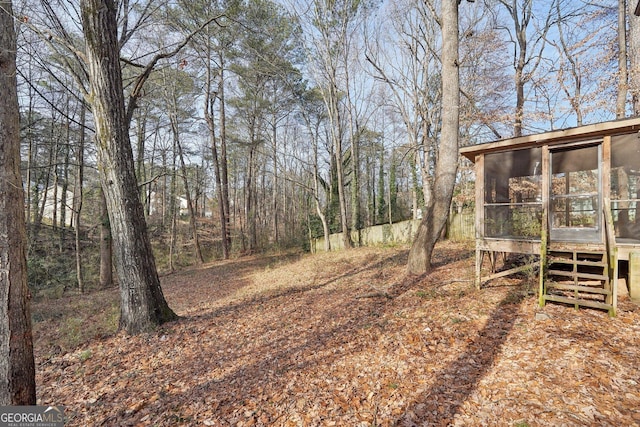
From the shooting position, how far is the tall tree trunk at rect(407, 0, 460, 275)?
6551 mm

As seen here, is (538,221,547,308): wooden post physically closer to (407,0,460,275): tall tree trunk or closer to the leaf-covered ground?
the leaf-covered ground

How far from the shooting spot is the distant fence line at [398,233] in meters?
13.4

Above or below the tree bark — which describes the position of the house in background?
below

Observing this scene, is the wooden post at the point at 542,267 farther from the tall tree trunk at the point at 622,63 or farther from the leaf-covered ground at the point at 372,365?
the tall tree trunk at the point at 622,63

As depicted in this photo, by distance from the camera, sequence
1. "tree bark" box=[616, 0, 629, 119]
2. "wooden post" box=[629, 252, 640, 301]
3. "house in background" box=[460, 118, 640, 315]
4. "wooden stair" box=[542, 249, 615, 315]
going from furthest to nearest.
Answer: "tree bark" box=[616, 0, 629, 119], "house in background" box=[460, 118, 640, 315], "wooden post" box=[629, 252, 640, 301], "wooden stair" box=[542, 249, 615, 315]

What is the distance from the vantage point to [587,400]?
7.86ft

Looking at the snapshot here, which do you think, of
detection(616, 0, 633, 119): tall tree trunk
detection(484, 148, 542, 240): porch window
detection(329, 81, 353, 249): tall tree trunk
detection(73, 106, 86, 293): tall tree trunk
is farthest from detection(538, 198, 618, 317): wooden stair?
detection(73, 106, 86, 293): tall tree trunk

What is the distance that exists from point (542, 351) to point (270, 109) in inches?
666

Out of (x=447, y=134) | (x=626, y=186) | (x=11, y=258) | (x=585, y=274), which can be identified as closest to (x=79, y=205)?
(x=11, y=258)

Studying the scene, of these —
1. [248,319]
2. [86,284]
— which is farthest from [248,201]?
[248,319]

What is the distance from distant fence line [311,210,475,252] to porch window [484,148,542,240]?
16.3ft

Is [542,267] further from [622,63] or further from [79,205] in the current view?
[79,205]

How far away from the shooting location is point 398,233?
14406 mm

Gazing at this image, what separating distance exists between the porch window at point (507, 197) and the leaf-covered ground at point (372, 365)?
153 centimetres
